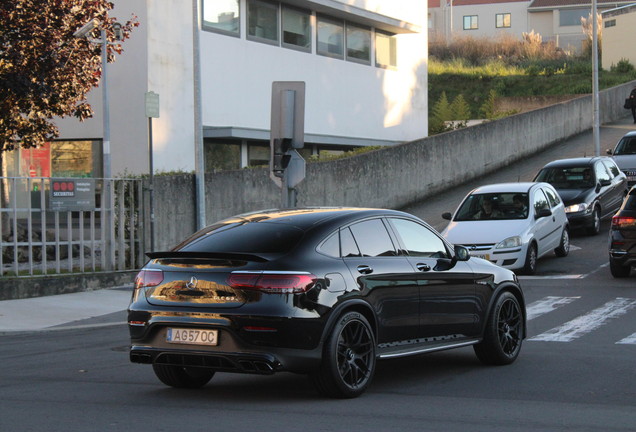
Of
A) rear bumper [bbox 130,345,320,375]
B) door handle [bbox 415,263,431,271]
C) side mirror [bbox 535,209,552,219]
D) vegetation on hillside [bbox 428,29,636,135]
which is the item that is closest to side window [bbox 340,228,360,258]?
door handle [bbox 415,263,431,271]

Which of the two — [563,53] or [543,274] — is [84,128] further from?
[563,53]

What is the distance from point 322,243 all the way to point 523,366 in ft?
9.22

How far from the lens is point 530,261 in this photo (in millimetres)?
16531

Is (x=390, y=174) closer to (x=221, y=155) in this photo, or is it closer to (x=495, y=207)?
(x=221, y=155)

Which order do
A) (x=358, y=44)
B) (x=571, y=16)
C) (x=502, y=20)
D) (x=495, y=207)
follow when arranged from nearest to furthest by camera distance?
(x=495, y=207) → (x=358, y=44) → (x=571, y=16) → (x=502, y=20)

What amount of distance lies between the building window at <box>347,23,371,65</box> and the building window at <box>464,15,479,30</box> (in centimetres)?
5436

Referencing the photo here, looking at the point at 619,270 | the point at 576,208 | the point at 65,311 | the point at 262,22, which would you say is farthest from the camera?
the point at 262,22

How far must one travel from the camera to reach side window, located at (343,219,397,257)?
7.41m

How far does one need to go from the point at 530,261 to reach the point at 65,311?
8577 millimetres

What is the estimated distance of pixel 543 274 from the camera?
54.9 ft

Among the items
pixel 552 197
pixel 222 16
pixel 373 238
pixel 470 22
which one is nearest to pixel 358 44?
pixel 222 16

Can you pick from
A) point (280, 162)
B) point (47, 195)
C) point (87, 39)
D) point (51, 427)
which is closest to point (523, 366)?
point (51, 427)

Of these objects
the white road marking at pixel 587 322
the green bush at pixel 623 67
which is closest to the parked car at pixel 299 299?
the white road marking at pixel 587 322

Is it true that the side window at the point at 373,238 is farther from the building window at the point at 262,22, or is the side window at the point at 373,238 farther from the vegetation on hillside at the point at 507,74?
the vegetation on hillside at the point at 507,74
